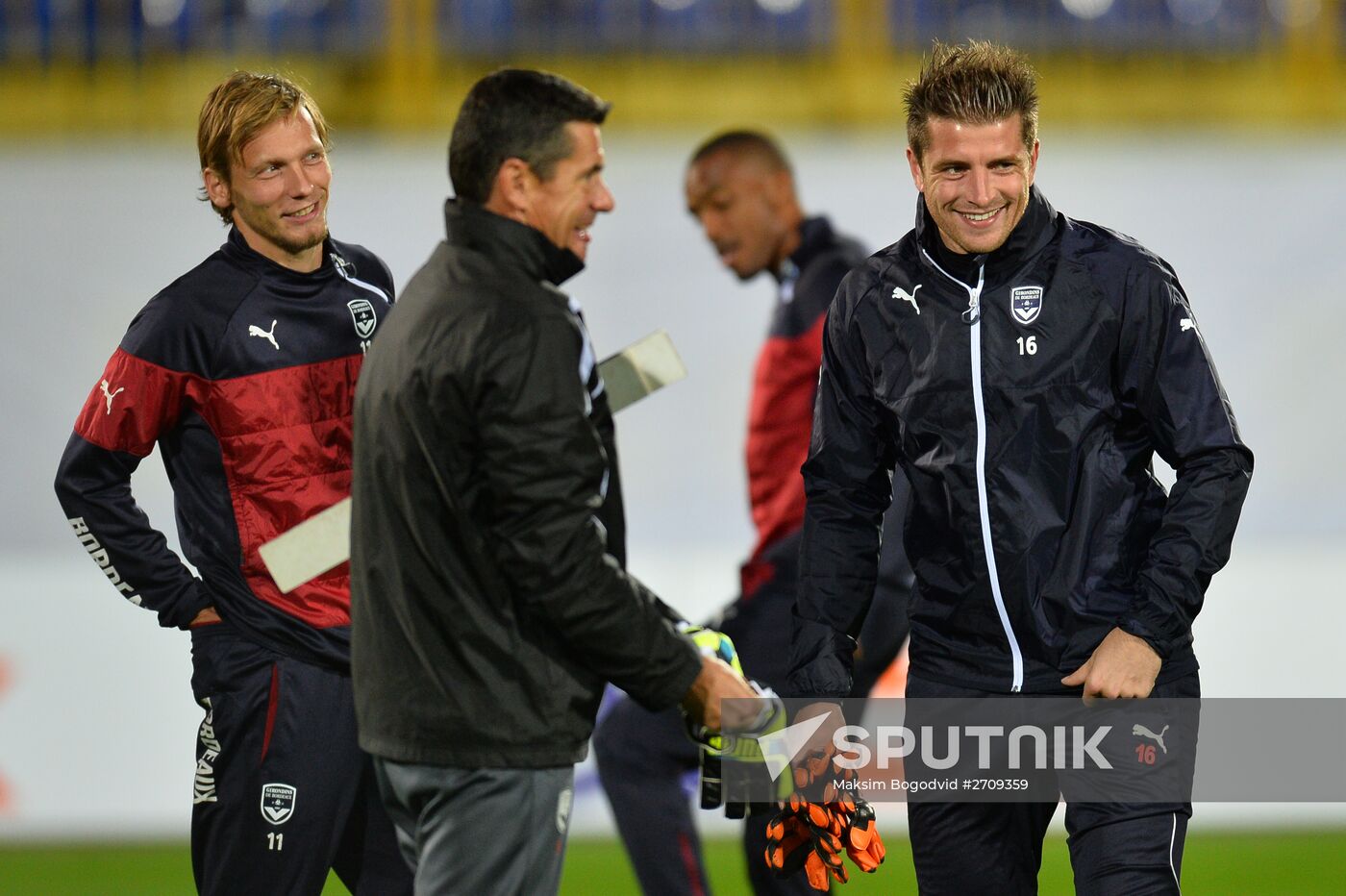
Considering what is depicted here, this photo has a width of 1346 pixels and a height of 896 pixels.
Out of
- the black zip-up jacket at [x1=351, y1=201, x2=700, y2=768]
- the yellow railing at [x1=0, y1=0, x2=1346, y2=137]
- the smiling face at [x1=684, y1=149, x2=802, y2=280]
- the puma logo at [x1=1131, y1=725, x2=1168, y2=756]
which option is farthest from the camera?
the yellow railing at [x1=0, y1=0, x2=1346, y2=137]

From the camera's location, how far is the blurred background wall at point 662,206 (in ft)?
19.9

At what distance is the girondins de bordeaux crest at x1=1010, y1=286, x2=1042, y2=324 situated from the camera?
2678 millimetres

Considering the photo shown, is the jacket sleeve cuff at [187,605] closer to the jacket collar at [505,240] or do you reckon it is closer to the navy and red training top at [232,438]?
the navy and red training top at [232,438]

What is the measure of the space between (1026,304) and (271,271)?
1333mm

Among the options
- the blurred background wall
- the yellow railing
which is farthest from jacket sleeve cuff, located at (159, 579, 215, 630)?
the yellow railing

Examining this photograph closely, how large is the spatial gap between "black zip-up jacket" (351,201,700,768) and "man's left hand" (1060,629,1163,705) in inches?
25.9

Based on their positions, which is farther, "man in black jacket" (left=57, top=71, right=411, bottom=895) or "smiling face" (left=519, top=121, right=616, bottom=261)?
"man in black jacket" (left=57, top=71, right=411, bottom=895)

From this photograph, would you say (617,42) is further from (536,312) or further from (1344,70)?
(536,312)

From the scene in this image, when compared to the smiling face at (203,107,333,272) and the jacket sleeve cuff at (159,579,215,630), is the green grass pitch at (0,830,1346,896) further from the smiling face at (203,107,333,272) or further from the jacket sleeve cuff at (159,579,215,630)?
the smiling face at (203,107,333,272)

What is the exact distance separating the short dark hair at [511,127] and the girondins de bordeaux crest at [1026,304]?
77cm

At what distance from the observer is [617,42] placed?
8.48 m

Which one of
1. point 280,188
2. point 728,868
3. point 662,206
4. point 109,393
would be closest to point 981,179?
point 280,188

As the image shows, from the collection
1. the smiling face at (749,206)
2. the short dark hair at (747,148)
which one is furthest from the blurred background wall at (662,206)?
the short dark hair at (747,148)

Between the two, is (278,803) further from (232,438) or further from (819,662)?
(819,662)
